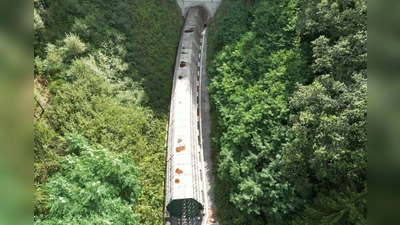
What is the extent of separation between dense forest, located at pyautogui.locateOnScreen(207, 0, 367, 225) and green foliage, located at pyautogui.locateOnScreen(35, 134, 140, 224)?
7354 mm

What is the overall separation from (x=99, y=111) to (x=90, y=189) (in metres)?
7.68

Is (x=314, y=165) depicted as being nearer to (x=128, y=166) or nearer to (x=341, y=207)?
(x=341, y=207)

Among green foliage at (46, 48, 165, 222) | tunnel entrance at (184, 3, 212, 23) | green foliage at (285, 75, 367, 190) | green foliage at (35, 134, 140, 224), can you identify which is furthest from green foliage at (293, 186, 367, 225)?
tunnel entrance at (184, 3, 212, 23)

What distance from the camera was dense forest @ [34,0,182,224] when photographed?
15.0m

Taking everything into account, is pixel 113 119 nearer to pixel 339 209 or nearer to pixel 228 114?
pixel 228 114

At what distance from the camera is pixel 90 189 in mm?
Answer: 14562

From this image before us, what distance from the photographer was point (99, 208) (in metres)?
14.8

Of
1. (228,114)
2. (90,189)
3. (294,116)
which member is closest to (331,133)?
(294,116)

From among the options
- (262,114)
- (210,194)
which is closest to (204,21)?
(262,114)

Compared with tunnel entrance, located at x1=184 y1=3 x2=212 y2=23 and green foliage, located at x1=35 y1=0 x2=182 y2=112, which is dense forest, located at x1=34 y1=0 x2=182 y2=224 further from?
tunnel entrance, located at x1=184 y1=3 x2=212 y2=23

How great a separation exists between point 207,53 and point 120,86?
517 inches

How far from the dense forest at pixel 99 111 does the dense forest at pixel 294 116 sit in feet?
20.4

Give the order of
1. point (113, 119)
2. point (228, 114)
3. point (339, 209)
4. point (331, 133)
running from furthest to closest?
point (228, 114) < point (113, 119) < point (331, 133) < point (339, 209)

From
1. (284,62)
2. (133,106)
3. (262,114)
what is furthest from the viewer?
(133,106)
